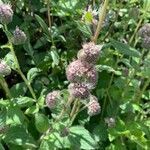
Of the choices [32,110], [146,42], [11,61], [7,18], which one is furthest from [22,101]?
[146,42]

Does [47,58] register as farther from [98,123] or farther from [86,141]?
[86,141]

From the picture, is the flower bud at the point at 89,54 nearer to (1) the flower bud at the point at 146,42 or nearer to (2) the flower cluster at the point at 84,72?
(2) the flower cluster at the point at 84,72

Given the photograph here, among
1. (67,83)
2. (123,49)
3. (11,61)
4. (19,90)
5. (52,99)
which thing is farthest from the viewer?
(67,83)

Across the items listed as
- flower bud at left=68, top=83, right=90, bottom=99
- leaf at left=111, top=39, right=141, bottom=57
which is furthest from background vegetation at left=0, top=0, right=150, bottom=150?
flower bud at left=68, top=83, right=90, bottom=99

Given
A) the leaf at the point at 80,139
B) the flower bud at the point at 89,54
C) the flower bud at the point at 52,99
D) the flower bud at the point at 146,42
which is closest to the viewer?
the flower bud at the point at 89,54

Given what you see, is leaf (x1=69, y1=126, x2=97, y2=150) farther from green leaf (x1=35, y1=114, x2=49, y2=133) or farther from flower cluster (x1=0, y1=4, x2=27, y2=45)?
flower cluster (x1=0, y1=4, x2=27, y2=45)

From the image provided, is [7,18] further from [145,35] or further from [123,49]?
[145,35]

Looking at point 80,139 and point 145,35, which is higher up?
point 145,35

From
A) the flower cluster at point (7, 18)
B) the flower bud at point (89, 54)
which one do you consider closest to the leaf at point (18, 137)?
the flower cluster at point (7, 18)
